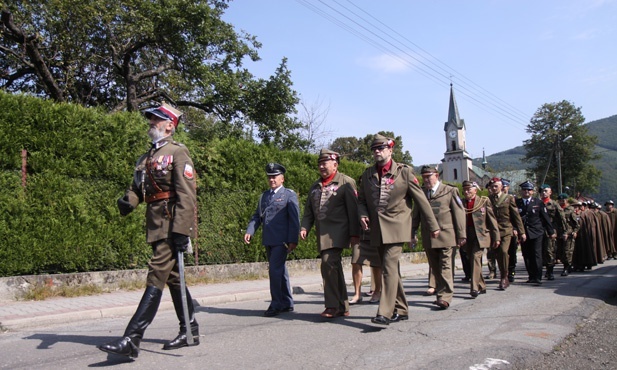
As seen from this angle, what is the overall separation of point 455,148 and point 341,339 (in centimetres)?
10522

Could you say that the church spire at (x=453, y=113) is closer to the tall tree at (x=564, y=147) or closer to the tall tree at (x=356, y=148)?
the tall tree at (x=564, y=147)

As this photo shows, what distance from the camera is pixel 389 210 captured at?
5938 millimetres

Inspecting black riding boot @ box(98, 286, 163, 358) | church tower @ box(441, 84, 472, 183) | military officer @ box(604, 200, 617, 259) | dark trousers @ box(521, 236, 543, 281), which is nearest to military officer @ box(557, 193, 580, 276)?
dark trousers @ box(521, 236, 543, 281)

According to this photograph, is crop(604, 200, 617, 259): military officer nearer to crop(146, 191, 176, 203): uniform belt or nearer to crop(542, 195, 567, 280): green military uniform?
crop(542, 195, 567, 280): green military uniform

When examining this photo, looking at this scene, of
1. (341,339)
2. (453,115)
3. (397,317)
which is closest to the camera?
(341,339)

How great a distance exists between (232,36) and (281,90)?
3115mm

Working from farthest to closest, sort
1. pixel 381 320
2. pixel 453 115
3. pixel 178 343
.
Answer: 1. pixel 453 115
2. pixel 381 320
3. pixel 178 343

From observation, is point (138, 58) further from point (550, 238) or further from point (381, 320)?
point (381, 320)

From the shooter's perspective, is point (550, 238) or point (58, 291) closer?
point (58, 291)

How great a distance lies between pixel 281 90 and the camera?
2066 cm

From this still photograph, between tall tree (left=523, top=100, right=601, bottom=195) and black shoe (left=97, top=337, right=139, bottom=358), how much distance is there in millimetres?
72861

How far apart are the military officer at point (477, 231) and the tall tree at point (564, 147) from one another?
2595 inches

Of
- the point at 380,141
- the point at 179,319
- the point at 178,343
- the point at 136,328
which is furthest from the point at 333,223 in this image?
the point at 136,328

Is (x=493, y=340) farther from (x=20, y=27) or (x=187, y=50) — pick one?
(x=20, y=27)
